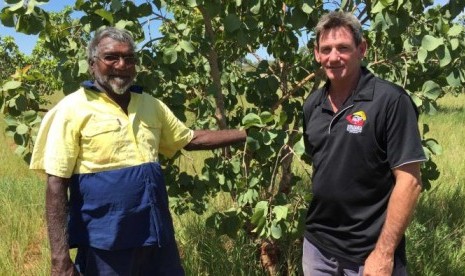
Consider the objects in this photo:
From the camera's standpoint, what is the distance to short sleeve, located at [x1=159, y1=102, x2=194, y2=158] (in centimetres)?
241

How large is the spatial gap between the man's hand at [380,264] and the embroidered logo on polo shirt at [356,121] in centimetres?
46

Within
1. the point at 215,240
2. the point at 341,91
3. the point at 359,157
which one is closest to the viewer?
the point at 359,157

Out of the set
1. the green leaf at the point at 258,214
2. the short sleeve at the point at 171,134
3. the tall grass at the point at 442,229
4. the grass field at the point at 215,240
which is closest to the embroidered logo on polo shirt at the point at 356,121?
the green leaf at the point at 258,214

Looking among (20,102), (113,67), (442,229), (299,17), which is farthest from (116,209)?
(442,229)

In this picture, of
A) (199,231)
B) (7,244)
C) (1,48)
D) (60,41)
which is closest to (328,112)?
(60,41)

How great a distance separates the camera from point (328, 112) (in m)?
1.95

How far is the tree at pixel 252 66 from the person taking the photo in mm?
2283

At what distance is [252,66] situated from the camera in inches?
126

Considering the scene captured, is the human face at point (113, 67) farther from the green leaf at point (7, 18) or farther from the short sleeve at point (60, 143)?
the green leaf at point (7, 18)

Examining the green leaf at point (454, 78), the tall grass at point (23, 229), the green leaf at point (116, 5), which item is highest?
the green leaf at point (116, 5)

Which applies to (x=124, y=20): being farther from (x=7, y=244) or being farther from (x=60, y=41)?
A: (x=7, y=244)

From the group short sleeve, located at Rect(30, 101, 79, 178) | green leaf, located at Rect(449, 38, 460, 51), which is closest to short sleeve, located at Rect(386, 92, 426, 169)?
green leaf, located at Rect(449, 38, 460, 51)

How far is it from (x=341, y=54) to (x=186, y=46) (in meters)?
0.87

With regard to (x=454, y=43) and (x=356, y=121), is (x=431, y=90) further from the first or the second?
(x=356, y=121)
